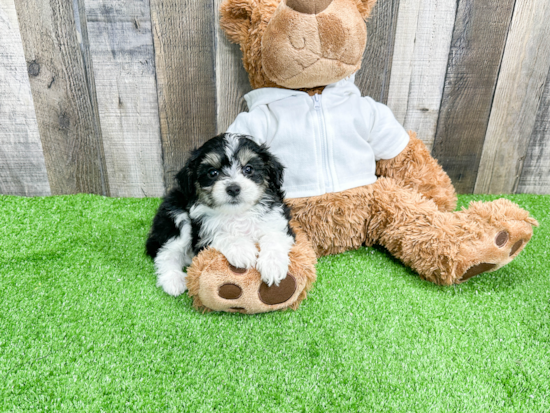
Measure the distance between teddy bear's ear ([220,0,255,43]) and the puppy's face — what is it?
25.9 inches

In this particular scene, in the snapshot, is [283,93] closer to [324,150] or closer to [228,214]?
[324,150]

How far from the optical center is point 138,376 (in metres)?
1.38

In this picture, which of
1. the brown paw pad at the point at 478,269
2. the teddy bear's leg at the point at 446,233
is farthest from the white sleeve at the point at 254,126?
the brown paw pad at the point at 478,269

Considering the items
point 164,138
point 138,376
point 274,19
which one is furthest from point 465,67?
point 138,376

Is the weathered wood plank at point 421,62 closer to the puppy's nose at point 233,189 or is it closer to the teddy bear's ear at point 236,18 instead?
the teddy bear's ear at point 236,18

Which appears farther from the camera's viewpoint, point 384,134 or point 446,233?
point 384,134

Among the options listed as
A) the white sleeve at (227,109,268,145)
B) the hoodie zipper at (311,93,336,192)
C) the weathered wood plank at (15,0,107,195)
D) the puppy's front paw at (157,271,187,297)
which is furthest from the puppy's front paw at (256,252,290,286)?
the weathered wood plank at (15,0,107,195)

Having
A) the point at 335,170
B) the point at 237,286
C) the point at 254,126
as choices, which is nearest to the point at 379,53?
the point at 335,170

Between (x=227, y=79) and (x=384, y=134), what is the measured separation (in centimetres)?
107

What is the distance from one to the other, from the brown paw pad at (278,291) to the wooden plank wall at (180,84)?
1339mm

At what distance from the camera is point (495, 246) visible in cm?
184

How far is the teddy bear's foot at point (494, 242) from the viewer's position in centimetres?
184

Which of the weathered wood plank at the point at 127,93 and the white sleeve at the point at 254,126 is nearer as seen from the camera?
the white sleeve at the point at 254,126

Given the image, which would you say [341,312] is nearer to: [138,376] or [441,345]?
[441,345]
